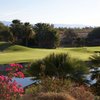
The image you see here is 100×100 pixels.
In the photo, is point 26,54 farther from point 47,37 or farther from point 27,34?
point 47,37

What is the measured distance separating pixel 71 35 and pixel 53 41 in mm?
20495

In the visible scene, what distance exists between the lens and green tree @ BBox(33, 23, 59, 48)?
5856 cm

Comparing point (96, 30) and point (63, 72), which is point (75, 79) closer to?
point (63, 72)

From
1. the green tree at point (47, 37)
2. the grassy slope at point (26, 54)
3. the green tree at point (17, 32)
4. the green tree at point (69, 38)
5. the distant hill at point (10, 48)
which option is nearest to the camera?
the grassy slope at point (26, 54)

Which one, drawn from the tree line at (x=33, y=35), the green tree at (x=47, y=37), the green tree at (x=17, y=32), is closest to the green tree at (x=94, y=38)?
the tree line at (x=33, y=35)

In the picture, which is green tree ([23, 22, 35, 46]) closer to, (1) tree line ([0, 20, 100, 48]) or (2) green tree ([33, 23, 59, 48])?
(1) tree line ([0, 20, 100, 48])

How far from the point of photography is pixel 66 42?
79000mm

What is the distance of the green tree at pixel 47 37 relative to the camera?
58.6 metres

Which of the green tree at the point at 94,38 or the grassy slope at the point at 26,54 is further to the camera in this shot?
the green tree at the point at 94,38

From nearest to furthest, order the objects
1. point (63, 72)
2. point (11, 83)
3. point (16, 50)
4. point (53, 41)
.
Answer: point (11, 83) < point (63, 72) < point (16, 50) < point (53, 41)

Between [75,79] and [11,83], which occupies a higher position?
[11,83]

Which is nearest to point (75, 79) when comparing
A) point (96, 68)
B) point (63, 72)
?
point (63, 72)

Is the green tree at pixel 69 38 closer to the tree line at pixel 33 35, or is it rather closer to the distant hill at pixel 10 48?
the tree line at pixel 33 35

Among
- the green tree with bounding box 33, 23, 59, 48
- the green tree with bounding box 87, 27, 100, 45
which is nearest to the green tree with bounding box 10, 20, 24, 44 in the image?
the green tree with bounding box 33, 23, 59, 48
